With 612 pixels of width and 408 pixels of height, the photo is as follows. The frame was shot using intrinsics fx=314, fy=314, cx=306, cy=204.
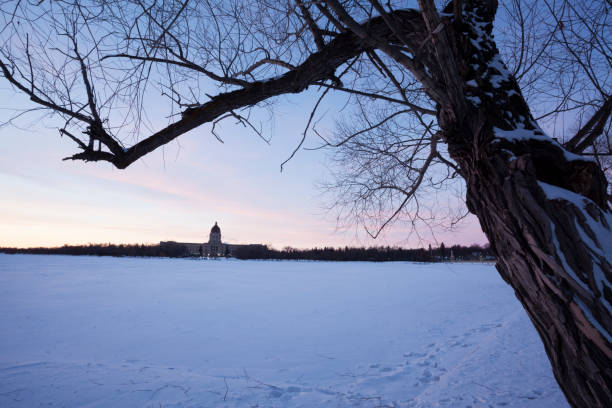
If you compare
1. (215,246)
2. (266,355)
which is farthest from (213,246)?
(266,355)

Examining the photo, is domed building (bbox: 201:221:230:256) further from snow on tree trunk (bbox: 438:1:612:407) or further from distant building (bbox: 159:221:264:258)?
snow on tree trunk (bbox: 438:1:612:407)

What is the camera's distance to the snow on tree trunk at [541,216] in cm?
112

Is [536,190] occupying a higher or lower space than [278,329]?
higher

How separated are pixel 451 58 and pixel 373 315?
8.08 meters

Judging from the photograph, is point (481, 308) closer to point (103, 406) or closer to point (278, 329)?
point (278, 329)

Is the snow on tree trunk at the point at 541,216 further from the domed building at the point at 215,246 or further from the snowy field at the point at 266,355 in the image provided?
the domed building at the point at 215,246

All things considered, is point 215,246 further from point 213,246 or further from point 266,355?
point 266,355

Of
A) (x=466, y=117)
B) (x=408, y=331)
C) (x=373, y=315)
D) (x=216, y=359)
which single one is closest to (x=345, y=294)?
(x=373, y=315)

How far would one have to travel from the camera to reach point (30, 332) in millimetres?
6484

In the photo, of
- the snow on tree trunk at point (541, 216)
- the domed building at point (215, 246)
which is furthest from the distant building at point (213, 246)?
the snow on tree trunk at point (541, 216)

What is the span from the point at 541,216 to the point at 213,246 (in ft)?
316

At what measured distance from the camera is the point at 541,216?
125cm

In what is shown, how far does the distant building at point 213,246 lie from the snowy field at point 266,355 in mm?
79470

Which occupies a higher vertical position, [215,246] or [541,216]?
[215,246]
